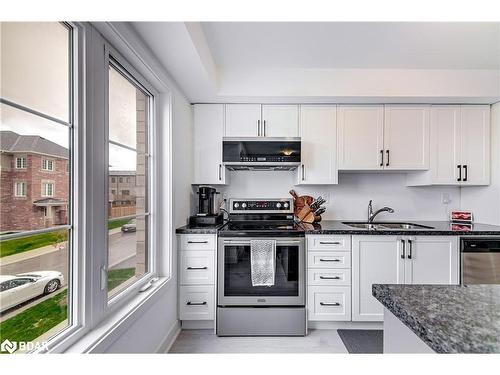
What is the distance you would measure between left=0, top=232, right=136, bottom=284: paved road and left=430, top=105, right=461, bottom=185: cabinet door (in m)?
2.91

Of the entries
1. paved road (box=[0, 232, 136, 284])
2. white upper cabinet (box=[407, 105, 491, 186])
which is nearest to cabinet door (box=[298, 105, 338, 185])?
white upper cabinet (box=[407, 105, 491, 186])

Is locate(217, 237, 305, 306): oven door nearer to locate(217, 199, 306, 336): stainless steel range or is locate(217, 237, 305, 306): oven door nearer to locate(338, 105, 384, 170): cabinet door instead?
locate(217, 199, 306, 336): stainless steel range

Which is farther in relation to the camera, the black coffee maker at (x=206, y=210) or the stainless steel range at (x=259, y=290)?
the black coffee maker at (x=206, y=210)

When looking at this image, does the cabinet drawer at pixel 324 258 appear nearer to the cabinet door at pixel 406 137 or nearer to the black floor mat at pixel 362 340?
the black floor mat at pixel 362 340

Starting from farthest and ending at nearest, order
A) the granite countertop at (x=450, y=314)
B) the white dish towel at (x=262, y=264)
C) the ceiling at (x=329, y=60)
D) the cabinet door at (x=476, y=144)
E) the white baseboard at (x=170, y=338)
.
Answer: the cabinet door at (x=476, y=144) < the white dish towel at (x=262, y=264) < the white baseboard at (x=170, y=338) < the ceiling at (x=329, y=60) < the granite countertop at (x=450, y=314)

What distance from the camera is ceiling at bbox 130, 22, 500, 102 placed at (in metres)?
1.91

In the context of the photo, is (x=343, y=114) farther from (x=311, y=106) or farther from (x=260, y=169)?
(x=260, y=169)

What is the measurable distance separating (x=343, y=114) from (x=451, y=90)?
1.00 m

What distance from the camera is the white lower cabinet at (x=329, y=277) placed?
2.44m

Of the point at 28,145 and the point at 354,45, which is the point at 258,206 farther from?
the point at 28,145

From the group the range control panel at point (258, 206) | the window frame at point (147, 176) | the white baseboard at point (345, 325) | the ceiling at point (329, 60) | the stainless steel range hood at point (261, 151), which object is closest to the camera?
the window frame at point (147, 176)

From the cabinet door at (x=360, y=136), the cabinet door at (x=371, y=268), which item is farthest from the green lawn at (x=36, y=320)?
the cabinet door at (x=360, y=136)

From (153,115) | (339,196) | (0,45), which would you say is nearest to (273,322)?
(339,196)

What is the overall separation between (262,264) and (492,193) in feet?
8.19
